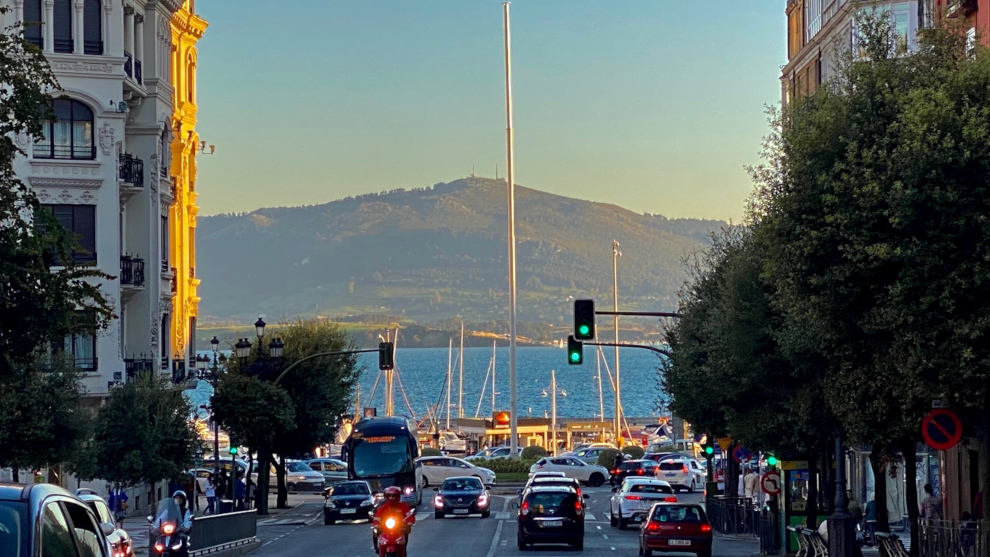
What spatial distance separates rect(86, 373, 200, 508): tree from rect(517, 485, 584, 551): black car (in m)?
14.6

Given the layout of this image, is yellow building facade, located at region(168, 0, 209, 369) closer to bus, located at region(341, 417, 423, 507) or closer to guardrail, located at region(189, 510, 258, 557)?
bus, located at region(341, 417, 423, 507)

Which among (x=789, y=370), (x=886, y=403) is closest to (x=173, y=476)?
(x=789, y=370)

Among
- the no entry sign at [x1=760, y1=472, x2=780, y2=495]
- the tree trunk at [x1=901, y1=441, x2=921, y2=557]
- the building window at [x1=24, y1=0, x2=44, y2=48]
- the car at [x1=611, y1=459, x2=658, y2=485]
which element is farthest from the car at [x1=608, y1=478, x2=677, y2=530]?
the building window at [x1=24, y1=0, x2=44, y2=48]

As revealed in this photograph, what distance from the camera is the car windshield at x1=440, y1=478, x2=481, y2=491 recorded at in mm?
50719

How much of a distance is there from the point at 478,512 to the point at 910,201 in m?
31.5

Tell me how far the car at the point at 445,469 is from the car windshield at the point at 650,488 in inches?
866

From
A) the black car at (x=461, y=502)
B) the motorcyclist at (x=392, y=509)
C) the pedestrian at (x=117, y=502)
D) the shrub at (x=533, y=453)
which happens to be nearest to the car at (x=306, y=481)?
the shrub at (x=533, y=453)

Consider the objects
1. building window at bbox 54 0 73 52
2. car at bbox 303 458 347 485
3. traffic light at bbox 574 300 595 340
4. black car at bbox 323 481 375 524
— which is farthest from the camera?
car at bbox 303 458 347 485

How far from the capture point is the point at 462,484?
51312 millimetres

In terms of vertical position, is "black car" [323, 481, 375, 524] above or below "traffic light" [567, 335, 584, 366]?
below

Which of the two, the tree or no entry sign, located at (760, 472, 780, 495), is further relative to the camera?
the tree

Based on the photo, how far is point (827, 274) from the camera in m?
22.3

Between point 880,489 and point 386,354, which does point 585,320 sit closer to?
point 880,489

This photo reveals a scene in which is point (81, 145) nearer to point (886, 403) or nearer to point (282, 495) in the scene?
point (282, 495)
